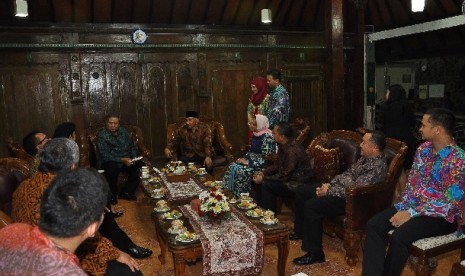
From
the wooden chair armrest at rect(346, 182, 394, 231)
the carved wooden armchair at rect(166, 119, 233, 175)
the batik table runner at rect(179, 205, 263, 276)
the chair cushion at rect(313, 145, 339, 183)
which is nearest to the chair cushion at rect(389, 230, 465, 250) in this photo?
the wooden chair armrest at rect(346, 182, 394, 231)

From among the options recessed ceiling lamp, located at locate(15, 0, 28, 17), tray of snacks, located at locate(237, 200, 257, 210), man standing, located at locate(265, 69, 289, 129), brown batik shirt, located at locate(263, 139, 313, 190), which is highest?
recessed ceiling lamp, located at locate(15, 0, 28, 17)

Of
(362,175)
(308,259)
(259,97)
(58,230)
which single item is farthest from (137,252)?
(259,97)

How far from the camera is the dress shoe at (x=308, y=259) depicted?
353 centimetres

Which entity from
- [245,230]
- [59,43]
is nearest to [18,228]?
[245,230]

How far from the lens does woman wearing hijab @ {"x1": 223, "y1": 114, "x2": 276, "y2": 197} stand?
4.86 meters

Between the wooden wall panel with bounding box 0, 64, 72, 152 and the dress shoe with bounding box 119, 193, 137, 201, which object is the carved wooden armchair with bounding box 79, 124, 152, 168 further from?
the wooden wall panel with bounding box 0, 64, 72, 152

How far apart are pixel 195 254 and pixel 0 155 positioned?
4859 mm

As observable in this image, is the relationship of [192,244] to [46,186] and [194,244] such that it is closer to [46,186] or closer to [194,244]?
[194,244]

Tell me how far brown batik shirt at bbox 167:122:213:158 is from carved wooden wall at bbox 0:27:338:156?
1.20 m

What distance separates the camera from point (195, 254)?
9.47ft

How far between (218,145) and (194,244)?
350 centimetres

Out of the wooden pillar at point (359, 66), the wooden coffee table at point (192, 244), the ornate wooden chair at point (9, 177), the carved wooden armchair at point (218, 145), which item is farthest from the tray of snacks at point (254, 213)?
the wooden pillar at point (359, 66)

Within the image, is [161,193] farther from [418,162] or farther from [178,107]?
[178,107]

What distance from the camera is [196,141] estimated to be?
6.02m
